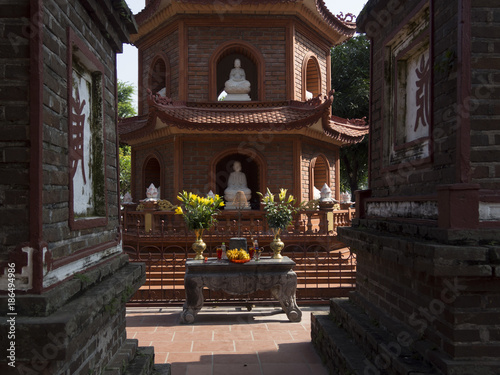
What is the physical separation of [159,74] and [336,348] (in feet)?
44.7

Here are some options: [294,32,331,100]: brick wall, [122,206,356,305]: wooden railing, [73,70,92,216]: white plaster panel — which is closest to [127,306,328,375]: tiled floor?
[122,206,356,305]: wooden railing

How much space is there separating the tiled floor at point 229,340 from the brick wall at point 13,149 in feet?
11.9

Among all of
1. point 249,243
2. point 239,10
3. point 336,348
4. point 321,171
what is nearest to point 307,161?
point 321,171

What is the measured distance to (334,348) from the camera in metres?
5.23

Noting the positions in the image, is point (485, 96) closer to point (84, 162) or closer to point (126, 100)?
point (84, 162)

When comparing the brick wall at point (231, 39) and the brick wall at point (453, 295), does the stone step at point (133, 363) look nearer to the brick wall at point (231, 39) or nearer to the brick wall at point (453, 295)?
the brick wall at point (453, 295)

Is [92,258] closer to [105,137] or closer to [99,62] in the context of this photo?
[105,137]

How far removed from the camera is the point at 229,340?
688 cm

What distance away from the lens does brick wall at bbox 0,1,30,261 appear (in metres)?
2.62

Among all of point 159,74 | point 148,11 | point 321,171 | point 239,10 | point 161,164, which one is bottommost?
point 321,171

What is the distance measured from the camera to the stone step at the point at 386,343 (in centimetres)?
355

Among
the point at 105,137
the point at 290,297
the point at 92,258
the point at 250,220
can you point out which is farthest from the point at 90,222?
the point at 250,220

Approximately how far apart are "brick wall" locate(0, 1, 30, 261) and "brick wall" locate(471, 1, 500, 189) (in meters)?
3.16

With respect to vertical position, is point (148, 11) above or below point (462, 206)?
above
